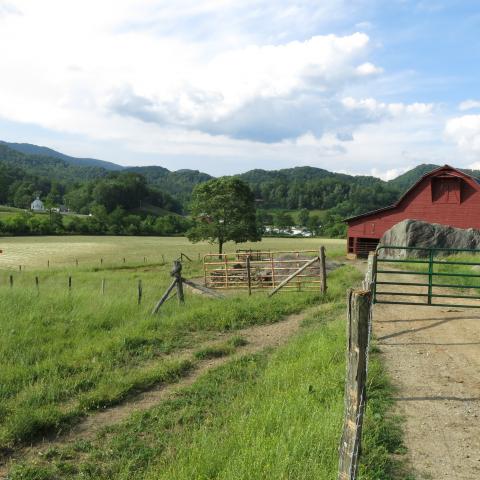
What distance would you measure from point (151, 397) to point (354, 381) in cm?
455

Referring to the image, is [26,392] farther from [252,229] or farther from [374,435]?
[252,229]

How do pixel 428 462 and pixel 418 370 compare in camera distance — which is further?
pixel 418 370

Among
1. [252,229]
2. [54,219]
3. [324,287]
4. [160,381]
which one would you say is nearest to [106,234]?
[54,219]

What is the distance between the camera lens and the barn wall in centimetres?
3328

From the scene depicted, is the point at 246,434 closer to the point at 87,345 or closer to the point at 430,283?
the point at 87,345

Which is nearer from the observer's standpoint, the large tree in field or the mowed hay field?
the mowed hay field

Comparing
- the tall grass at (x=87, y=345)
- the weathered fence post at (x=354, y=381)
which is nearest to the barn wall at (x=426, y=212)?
the tall grass at (x=87, y=345)

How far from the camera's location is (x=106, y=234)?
98.9 meters

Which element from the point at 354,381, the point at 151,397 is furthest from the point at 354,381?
the point at 151,397

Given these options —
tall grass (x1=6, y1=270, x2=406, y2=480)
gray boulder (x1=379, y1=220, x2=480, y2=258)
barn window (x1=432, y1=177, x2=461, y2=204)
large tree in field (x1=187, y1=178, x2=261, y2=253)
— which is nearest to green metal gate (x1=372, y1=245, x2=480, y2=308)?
tall grass (x1=6, y1=270, x2=406, y2=480)

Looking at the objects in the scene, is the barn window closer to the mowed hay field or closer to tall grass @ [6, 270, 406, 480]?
the mowed hay field

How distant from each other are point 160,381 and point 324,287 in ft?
31.3

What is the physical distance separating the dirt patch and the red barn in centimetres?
2561

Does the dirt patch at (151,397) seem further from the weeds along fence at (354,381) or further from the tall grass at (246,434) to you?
the weeds along fence at (354,381)
